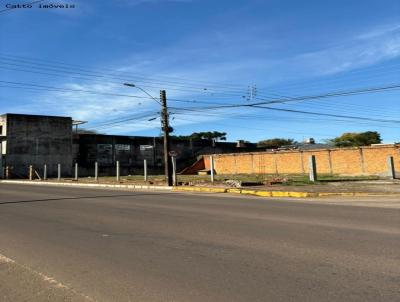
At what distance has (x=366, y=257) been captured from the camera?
6984 millimetres

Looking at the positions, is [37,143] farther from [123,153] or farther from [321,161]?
[321,161]

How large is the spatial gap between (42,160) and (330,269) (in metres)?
58.3

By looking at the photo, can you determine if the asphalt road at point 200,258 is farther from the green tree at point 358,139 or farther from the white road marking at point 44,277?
the green tree at point 358,139

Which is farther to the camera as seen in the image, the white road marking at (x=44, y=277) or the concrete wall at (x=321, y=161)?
the concrete wall at (x=321, y=161)

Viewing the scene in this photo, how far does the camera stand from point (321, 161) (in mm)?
51219

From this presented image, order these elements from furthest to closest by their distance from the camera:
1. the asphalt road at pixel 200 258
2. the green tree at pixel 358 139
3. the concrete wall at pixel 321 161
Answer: the green tree at pixel 358 139 → the concrete wall at pixel 321 161 → the asphalt road at pixel 200 258

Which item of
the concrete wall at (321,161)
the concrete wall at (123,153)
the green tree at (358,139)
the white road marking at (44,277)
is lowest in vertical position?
the white road marking at (44,277)

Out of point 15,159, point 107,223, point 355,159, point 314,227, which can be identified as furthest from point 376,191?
point 15,159

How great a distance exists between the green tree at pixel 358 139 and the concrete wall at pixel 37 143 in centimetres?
6508

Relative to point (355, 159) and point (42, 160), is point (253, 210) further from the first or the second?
point (42, 160)

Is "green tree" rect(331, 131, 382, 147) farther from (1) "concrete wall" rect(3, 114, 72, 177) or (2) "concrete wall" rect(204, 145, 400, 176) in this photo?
(1) "concrete wall" rect(3, 114, 72, 177)

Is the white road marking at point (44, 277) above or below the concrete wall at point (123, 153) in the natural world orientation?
below

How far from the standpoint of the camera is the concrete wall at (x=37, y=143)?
2263 inches

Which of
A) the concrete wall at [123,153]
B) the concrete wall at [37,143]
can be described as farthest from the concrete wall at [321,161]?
the concrete wall at [37,143]
